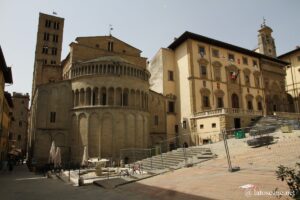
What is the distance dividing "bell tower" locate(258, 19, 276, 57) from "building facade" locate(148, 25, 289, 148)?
2300 cm

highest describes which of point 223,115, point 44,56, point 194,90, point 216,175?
point 44,56

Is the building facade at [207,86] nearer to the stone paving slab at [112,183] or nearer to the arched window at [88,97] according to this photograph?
the arched window at [88,97]

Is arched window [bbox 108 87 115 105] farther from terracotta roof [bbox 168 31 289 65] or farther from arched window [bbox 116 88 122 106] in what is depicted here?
terracotta roof [bbox 168 31 289 65]

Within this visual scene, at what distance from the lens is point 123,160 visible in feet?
96.1

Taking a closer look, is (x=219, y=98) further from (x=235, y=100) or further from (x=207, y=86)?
(x=235, y=100)

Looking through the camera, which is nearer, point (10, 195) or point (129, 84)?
point (10, 195)

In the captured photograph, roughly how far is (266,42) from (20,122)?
7946cm

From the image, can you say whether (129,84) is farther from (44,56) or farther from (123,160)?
(44,56)

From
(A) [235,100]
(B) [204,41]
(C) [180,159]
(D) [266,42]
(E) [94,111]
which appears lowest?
(C) [180,159]

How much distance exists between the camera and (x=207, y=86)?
1489 inches

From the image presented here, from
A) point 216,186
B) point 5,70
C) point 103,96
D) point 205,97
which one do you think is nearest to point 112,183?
point 216,186

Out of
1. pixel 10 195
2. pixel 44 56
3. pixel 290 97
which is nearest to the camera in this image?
pixel 10 195

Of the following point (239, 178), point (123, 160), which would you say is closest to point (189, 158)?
point (239, 178)

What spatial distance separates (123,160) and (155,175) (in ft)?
41.4
